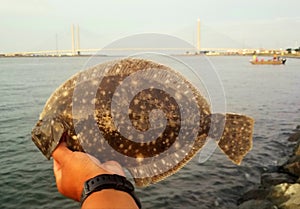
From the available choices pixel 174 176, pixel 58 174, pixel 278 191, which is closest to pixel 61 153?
pixel 58 174

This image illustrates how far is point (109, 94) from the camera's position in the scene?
404cm

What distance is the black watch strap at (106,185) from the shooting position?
2521 mm

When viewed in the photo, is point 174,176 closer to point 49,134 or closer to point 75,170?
point 49,134

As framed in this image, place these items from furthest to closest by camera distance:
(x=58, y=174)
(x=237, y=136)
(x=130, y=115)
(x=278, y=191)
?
(x=278, y=191) → (x=237, y=136) → (x=130, y=115) → (x=58, y=174)

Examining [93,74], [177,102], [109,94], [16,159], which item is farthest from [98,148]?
[16,159]

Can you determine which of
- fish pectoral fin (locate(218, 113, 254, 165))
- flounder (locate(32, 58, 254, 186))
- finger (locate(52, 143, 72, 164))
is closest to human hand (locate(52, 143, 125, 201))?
finger (locate(52, 143, 72, 164))

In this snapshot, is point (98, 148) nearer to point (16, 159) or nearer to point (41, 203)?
point (41, 203)

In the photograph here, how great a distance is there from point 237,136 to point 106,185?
2917 millimetres

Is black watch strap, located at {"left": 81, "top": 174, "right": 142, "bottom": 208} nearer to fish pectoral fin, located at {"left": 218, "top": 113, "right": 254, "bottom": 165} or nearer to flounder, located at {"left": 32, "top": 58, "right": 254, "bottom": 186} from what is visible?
flounder, located at {"left": 32, "top": 58, "right": 254, "bottom": 186}

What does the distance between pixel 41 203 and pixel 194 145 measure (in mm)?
8413

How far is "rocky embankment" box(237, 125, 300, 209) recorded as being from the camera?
9.23m

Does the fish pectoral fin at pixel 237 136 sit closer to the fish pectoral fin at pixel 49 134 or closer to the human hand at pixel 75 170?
the human hand at pixel 75 170

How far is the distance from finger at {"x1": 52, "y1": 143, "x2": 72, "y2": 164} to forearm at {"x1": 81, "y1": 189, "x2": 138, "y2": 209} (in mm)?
810

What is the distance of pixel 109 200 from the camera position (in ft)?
7.84
